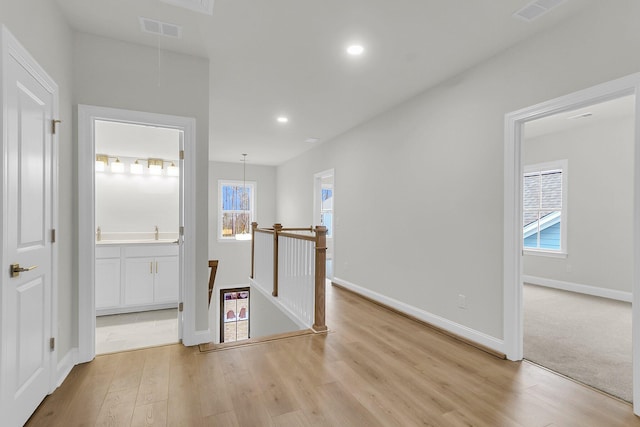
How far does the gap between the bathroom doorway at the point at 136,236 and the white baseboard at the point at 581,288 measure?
5192 mm

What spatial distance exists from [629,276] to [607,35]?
4211mm

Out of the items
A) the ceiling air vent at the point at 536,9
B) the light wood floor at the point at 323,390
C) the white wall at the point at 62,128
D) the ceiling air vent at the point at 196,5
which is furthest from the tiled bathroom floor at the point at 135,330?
the ceiling air vent at the point at 536,9

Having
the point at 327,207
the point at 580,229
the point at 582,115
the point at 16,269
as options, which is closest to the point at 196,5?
the point at 16,269

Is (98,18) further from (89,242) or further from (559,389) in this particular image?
(559,389)

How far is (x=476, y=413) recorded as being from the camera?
1.95 meters

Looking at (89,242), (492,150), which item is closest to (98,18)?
(89,242)

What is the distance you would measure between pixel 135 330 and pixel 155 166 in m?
2.72

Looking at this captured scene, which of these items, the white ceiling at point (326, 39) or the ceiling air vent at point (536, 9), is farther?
the white ceiling at point (326, 39)

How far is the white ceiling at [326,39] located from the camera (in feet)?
7.47

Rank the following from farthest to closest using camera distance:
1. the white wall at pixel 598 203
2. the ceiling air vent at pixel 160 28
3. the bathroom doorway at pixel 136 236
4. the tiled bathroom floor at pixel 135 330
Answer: the white wall at pixel 598 203, the bathroom doorway at pixel 136 236, the tiled bathroom floor at pixel 135 330, the ceiling air vent at pixel 160 28

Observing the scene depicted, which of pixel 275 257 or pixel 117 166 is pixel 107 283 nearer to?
pixel 117 166

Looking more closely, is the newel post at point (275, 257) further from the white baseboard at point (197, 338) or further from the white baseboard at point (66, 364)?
the white baseboard at point (66, 364)

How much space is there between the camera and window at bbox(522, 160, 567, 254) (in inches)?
219

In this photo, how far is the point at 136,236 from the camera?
5.41m
